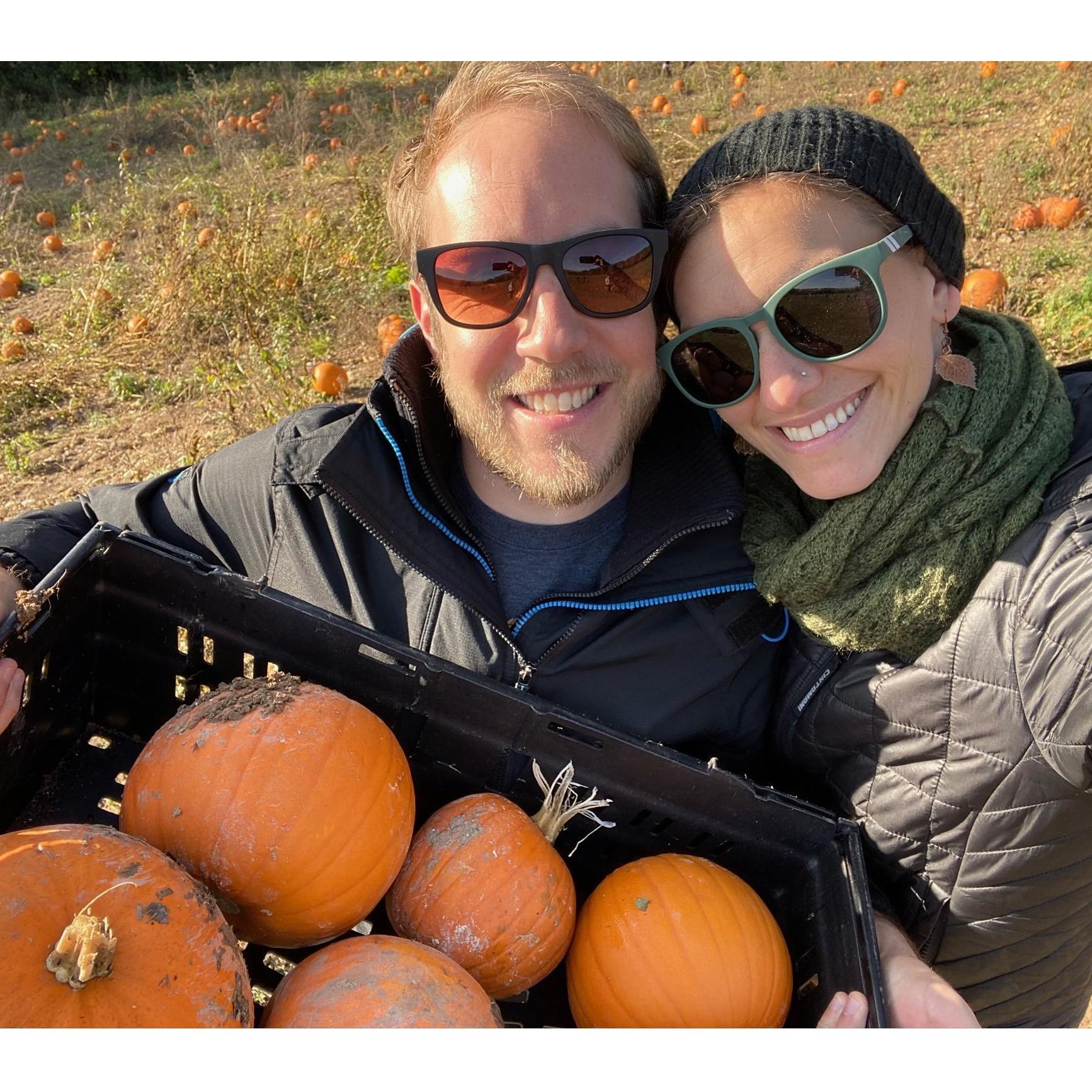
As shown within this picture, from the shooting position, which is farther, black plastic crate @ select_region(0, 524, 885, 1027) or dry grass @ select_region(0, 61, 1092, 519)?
dry grass @ select_region(0, 61, 1092, 519)

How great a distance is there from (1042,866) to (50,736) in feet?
6.83

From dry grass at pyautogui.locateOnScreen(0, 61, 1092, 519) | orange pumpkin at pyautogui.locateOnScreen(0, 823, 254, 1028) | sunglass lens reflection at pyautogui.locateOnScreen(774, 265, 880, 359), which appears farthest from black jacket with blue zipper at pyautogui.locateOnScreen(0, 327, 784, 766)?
dry grass at pyautogui.locateOnScreen(0, 61, 1092, 519)

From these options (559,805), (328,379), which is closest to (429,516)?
(559,805)

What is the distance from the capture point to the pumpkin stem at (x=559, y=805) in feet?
5.90

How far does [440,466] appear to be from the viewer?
2373 millimetres

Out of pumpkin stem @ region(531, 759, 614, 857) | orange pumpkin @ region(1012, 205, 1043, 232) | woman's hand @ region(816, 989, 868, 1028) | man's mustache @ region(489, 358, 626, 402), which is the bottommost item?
woman's hand @ region(816, 989, 868, 1028)

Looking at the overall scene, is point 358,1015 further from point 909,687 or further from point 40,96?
point 40,96

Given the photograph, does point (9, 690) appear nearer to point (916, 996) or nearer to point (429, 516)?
point (429, 516)

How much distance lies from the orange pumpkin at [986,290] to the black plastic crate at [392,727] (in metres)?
3.92

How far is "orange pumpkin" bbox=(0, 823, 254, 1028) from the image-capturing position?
49.1 inches

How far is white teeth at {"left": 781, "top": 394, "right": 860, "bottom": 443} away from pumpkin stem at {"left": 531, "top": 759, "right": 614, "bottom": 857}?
0.86 m

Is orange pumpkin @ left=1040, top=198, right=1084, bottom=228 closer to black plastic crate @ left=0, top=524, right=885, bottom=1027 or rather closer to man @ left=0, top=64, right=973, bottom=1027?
man @ left=0, top=64, right=973, bottom=1027
